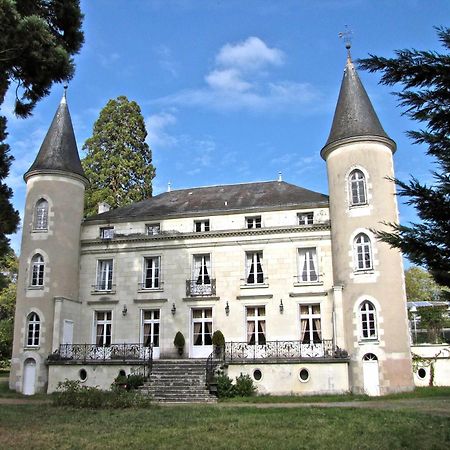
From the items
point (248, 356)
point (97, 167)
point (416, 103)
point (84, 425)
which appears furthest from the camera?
point (97, 167)

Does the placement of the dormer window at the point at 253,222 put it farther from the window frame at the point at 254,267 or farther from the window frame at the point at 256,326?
the window frame at the point at 256,326

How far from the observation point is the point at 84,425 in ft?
38.5

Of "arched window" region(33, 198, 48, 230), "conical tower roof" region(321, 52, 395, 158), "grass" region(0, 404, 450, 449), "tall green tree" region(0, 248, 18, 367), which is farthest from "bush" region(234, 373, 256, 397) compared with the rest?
"tall green tree" region(0, 248, 18, 367)

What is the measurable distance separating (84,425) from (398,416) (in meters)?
7.25

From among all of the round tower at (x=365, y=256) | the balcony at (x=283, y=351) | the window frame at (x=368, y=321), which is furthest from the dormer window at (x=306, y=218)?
the balcony at (x=283, y=351)

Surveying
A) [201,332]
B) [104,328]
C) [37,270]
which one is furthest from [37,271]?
[201,332]

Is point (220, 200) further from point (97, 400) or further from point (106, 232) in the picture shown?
point (97, 400)

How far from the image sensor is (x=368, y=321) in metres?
21.2

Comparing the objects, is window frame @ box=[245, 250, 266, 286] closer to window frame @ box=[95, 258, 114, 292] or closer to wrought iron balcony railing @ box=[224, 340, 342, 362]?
wrought iron balcony railing @ box=[224, 340, 342, 362]

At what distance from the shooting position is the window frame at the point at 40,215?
25.0 metres

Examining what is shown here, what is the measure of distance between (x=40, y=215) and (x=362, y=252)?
588 inches

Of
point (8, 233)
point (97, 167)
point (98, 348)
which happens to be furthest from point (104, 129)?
point (8, 233)

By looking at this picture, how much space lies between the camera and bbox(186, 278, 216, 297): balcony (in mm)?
24111

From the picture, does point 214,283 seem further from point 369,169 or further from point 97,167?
point 97,167
